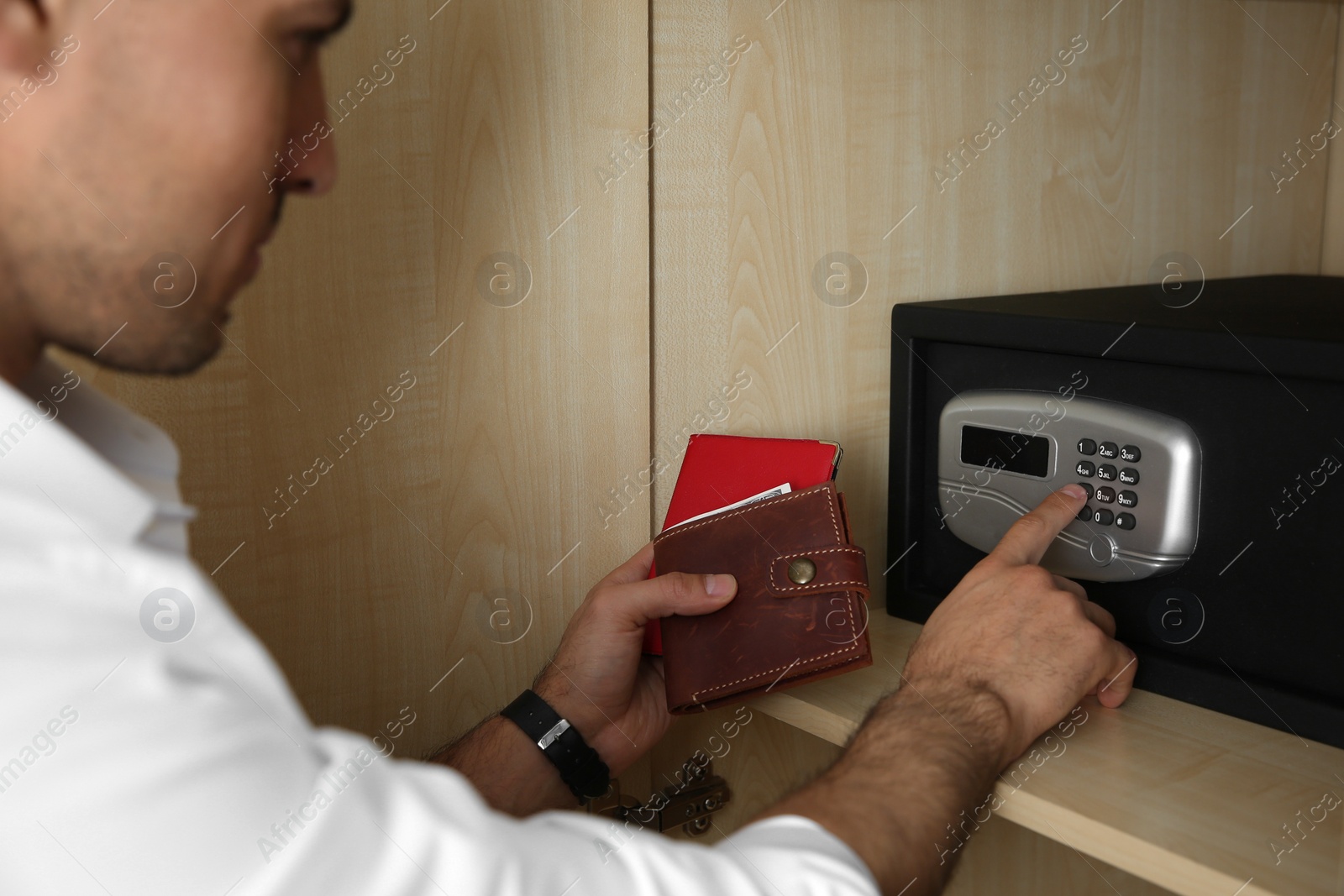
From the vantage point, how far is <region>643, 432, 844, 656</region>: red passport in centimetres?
74

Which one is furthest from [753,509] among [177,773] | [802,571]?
[177,773]

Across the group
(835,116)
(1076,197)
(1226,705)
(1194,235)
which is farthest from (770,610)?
(1194,235)

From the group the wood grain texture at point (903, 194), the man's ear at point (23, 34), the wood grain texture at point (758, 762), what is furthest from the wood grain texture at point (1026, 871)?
the man's ear at point (23, 34)

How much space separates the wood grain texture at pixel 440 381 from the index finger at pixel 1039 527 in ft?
0.91

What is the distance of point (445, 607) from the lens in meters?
0.75

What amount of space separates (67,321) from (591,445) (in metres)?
0.40

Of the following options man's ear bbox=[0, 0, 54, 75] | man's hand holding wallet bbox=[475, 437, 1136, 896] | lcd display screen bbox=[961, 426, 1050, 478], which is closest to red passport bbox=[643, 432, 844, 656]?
man's hand holding wallet bbox=[475, 437, 1136, 896]

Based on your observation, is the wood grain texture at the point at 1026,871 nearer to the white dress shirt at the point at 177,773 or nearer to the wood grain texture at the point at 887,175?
the wood grain texture at the point at 887,175

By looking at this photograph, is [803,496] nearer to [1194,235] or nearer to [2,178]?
[2,178]

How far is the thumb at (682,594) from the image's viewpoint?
2.28 feet

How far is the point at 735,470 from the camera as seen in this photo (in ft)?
2.52

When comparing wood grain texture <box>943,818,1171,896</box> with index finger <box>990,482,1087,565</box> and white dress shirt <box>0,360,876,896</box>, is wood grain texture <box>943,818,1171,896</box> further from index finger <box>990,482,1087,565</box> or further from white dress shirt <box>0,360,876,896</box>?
white dress shirt <box>0,360,876,896</box>

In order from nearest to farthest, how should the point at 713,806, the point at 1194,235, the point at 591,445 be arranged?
the point at 591,445, the point at 713,806, the point at 1194,235

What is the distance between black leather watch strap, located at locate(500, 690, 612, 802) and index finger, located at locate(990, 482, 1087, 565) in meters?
0.31
